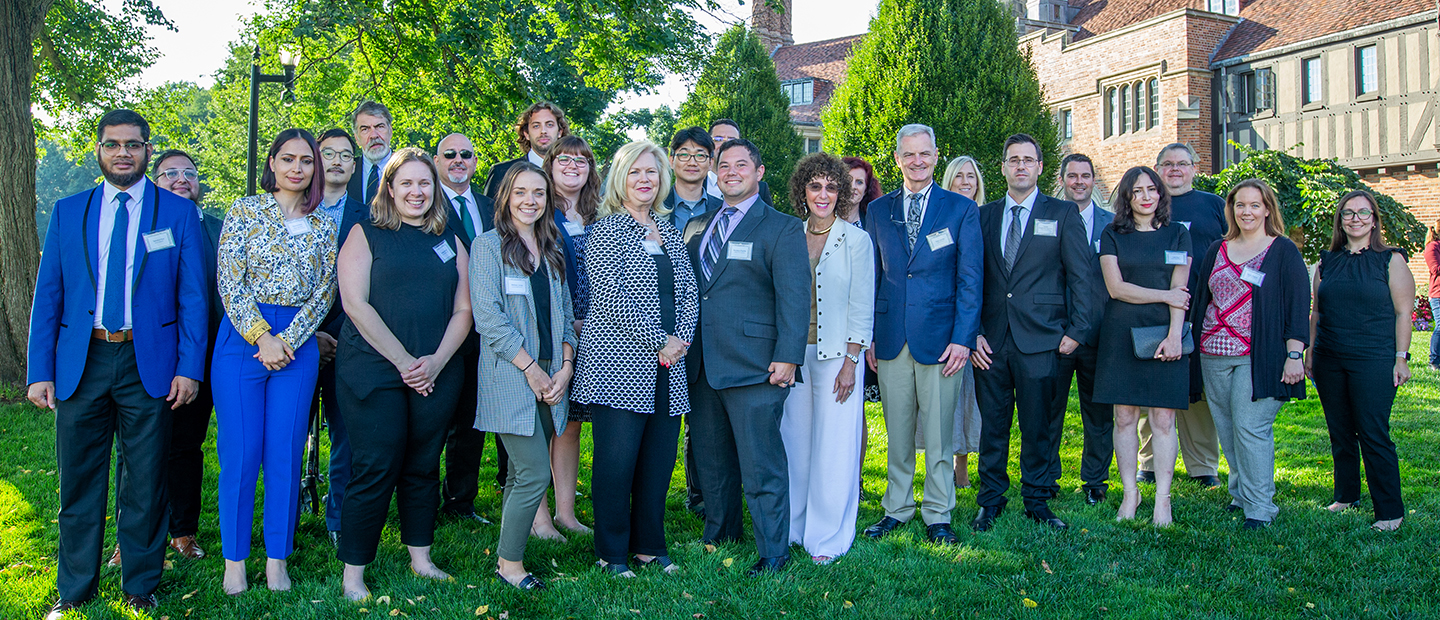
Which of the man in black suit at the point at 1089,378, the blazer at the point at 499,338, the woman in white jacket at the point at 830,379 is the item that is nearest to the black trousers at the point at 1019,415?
the man in black suit at the point at 1089,378

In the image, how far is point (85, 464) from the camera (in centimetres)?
409

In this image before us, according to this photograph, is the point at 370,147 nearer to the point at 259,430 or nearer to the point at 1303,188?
the point at 259,430

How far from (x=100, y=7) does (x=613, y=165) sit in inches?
622

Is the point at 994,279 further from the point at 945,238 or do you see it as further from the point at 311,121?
the point at 311,121

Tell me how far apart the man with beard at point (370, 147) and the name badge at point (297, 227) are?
4.02 ft

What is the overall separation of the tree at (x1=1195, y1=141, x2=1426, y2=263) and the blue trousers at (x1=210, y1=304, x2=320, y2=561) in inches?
463

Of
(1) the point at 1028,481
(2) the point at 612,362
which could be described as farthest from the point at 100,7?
(1) the point at 1028,481

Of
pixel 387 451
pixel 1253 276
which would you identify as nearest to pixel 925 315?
pixel 1253 276

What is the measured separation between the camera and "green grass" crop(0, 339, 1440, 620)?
13.1 ft

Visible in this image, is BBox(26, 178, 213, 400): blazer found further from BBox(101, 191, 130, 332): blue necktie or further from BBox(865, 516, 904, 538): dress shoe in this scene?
BBox(865, 516, 904, 538): dress shoe

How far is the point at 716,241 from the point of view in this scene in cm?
460

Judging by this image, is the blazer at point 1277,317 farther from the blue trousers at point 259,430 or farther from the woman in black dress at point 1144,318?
the blue trousers at point 259,430

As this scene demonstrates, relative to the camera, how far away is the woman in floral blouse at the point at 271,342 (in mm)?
4098

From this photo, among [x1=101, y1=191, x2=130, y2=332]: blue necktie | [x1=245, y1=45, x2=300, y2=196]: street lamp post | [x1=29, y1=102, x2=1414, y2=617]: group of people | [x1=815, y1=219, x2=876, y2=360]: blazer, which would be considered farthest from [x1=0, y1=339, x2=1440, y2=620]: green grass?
[x1=245, y1=45, x2=300, y2=196]: street lamp post
